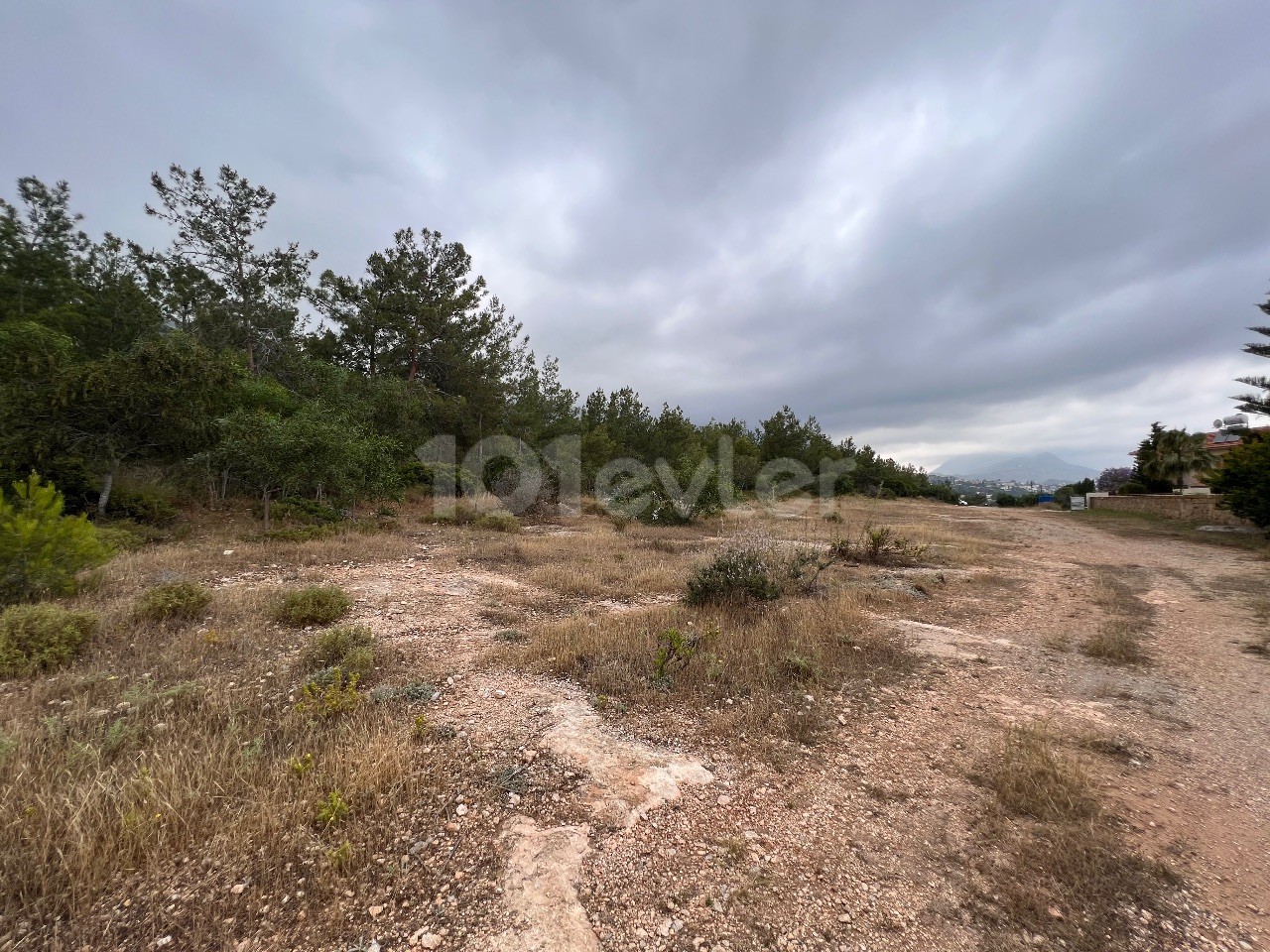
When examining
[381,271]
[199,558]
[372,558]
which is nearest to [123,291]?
[381,271]

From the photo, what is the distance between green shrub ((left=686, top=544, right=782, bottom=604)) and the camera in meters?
6.85

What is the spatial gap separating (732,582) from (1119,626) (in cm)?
525

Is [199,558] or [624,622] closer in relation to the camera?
[624,622]

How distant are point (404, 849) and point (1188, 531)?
2570 cm

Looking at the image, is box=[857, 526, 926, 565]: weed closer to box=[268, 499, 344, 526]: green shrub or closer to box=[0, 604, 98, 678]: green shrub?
box=[0, 604, 98, 678]: green shrub

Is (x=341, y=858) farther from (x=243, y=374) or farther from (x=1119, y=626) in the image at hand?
(x=243, y=374)

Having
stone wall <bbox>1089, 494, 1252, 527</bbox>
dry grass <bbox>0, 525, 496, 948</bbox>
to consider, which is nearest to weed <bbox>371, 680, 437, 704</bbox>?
dry grass <bbox>0, 525, 496, 948</bbox>

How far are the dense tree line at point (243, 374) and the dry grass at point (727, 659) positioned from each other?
9.58 m

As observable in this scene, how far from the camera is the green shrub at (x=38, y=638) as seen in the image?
3.99 meters

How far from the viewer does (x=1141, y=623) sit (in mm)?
6730

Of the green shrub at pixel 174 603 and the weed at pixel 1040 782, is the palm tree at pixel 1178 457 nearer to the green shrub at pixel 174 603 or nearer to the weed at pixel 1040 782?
the weed at pixel 1040 782

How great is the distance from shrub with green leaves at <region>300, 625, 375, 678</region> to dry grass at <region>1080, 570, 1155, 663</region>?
7.89m

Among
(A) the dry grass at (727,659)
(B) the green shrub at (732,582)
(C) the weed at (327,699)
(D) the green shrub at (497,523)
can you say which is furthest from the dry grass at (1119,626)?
(D) the green shrub at (497,523)

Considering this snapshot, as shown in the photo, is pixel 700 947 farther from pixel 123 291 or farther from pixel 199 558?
pixel 123 291
